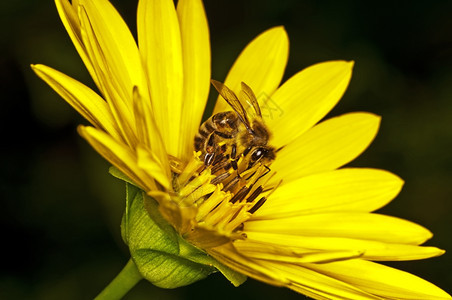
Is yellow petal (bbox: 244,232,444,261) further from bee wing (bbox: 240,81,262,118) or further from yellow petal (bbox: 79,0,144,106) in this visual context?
yellow petal (bbox: 79,0,144,106)

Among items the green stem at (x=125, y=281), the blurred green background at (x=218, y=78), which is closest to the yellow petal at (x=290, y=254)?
the green stem at (x=125, y=281)

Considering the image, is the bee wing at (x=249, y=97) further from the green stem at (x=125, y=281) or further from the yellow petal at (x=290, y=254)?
the green stem at (x=125, y=281)

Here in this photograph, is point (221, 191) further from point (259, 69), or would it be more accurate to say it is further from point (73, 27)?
point (73, 27)

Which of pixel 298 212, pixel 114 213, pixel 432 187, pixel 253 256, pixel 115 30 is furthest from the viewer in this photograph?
pixel 432 187

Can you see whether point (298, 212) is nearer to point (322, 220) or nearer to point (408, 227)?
point (322, 220)

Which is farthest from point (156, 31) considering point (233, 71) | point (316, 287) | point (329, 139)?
point (316, 287)

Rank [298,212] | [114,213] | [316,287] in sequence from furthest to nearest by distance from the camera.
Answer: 1. [114,213]
2. [298,212]
3. [316,287]

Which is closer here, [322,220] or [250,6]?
[322,220]
